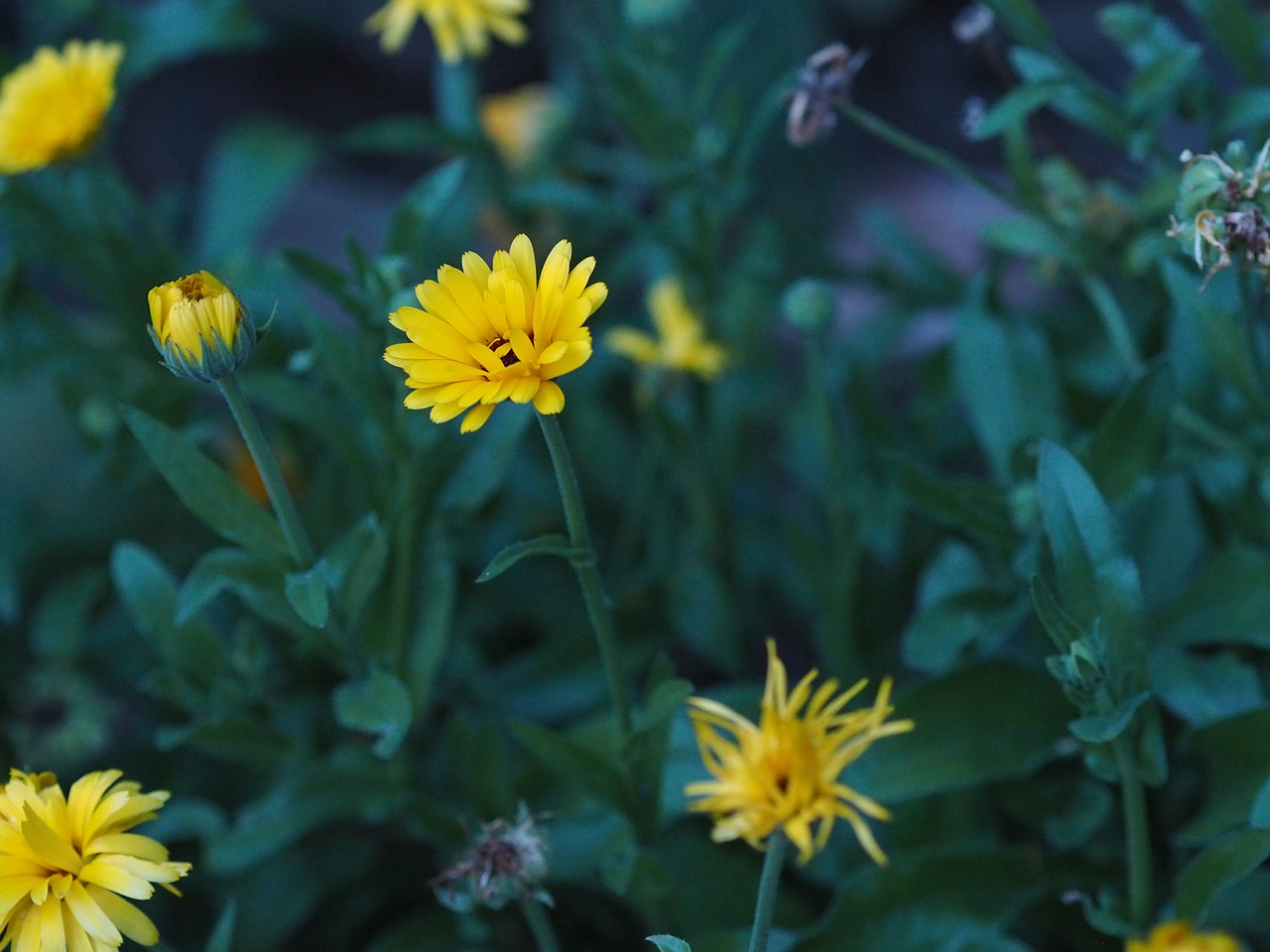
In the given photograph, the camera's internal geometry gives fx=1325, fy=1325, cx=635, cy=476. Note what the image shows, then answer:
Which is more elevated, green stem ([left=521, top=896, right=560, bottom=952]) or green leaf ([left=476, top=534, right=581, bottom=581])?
green leaf ([left=476, top=534, right=581, bottom=581])

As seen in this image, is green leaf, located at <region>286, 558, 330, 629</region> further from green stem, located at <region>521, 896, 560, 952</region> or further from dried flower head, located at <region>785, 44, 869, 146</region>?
dried flower head, located at <region>785, 44, 869, 146</region>

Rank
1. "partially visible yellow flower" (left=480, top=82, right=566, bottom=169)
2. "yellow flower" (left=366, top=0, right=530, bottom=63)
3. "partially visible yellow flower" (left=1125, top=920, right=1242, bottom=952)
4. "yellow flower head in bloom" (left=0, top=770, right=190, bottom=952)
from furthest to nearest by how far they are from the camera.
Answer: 1. "partially visible yellow flower" (left=480, top=82, right=566, bottom=169)
2. "yellow flower" (left=366, top=0, right=530, bottom=63)
3. "yellow flower head in bloom" (left=0, top=770, right=190, bottom=952)
4. "partially visible yellow flower" (left=1125, top=920, right=1242, bottom=952)

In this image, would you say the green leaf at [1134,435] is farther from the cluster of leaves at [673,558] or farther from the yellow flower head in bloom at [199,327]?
the yellow flower head in bloom at [199,327]

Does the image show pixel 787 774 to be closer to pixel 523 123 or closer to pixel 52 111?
pixel 52 111

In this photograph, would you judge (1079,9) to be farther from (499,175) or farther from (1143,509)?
(1143,509)

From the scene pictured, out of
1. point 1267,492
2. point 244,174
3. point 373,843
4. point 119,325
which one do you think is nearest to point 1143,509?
point 1267,492

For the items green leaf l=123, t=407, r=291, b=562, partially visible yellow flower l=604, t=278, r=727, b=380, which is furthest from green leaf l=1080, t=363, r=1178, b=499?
green leaf l=123, t=407, r=291, b=562

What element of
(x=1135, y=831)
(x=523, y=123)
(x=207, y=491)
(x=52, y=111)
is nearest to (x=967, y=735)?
(x=1135, y=831)

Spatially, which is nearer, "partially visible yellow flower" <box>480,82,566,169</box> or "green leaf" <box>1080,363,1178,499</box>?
"green leaf" <box>1080,363,1178,499</box>
